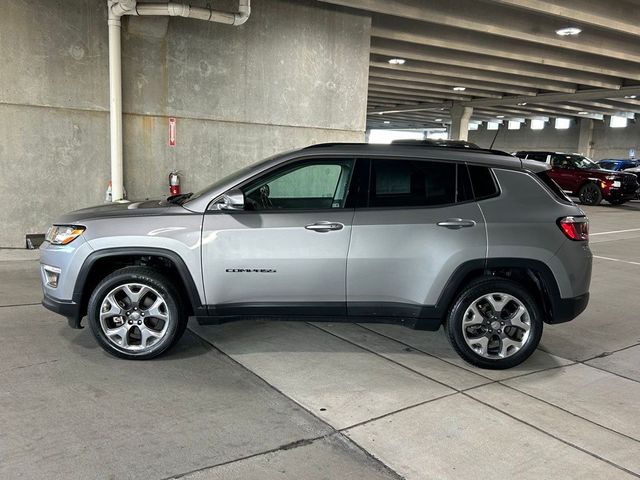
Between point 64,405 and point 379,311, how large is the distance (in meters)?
2.33

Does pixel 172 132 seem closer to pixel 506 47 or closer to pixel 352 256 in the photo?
pixel 352 256

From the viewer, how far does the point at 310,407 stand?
11.6ft

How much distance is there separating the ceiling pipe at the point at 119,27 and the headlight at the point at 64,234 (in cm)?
452

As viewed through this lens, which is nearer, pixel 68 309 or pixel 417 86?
pixel 68 309

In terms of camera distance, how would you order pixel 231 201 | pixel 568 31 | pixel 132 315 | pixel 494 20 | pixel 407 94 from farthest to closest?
pixel 407 94 < pixel 568 31 < pixel 494 20 < pixel 132 315 < pixel 231 201

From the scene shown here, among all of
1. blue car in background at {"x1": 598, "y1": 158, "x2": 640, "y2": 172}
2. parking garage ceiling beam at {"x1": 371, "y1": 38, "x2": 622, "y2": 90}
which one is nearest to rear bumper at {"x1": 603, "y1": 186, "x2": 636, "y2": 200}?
parking garage ceiling beam at {"x1": 371, "y1": 38, "x2": 622, "y2": 90}

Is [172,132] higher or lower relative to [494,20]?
lower

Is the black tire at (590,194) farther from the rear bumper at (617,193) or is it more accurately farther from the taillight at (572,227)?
the taillight at (572,227)

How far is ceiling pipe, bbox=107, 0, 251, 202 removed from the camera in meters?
8.00

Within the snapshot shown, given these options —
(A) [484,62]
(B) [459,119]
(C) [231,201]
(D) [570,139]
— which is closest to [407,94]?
(B) [459,119]

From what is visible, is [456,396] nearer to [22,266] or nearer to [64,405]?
[64,405]

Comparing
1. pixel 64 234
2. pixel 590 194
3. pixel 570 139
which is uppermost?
pixel 570 139

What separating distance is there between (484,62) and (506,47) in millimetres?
1935

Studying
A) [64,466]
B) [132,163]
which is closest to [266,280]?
[64,466]
